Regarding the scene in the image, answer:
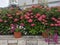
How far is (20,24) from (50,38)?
639 millimetres

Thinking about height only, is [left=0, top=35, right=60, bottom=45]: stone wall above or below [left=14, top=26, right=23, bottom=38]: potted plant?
below

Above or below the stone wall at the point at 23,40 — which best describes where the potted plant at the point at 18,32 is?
above

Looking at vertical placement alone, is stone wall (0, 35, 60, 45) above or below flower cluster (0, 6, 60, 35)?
below

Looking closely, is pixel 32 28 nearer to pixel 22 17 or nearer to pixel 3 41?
pixel 22 17

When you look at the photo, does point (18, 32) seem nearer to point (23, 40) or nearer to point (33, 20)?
Result: point (23, 40)

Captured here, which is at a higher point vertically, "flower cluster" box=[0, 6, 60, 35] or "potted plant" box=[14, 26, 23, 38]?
"flower cluster" box=[0, 6, 60, 35]

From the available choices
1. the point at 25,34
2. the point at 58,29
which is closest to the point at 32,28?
the point at 25,34

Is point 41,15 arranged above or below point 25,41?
above

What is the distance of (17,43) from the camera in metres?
4.22

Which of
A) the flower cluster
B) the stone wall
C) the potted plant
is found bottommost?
the stone wall

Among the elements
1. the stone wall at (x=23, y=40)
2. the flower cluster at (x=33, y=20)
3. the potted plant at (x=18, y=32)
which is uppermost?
the flower cluster at (x=33, y=20)

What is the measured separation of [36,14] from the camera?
4289 mm

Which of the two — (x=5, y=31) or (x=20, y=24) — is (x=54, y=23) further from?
(x=5, y=31)

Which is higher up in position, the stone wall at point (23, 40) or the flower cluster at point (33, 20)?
the flower cluster at point (33, 20)
